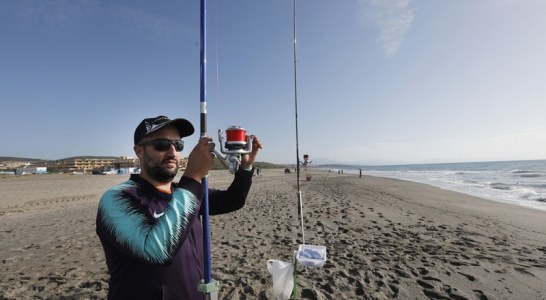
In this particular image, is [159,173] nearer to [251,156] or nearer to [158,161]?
[158,161]

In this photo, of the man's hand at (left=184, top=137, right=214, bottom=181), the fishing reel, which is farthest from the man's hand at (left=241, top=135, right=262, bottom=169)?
the man's hand at (left=184, top=137, right=214, bottom=181)

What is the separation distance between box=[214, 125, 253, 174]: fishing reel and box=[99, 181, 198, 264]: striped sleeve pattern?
0.50 m

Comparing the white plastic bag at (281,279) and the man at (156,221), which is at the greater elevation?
the man at (156,221)

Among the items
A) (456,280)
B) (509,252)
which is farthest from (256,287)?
(509,252)

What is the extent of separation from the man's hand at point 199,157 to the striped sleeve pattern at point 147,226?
141mm

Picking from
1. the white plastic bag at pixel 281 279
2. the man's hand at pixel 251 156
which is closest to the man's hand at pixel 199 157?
the man's hand at pixel 251 156

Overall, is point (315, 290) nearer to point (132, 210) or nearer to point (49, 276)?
point (132, 210)

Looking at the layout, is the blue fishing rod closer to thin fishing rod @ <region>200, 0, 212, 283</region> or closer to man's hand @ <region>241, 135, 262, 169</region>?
thin fishing rod @ <region>200, 0, 212, 283</region>

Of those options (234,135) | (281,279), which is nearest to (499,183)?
(281,279)

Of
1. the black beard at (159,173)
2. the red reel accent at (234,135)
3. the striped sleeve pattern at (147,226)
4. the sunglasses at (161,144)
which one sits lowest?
the striped sleeve pattern at (147,226)

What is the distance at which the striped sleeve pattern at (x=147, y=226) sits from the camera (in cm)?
149

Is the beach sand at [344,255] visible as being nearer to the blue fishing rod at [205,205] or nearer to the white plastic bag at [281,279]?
the white plastic bag at [281,279]

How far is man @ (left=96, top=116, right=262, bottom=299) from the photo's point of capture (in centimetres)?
152

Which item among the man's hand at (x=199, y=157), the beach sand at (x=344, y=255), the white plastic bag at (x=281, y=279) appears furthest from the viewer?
the beach sand at (x=344, y=255)
